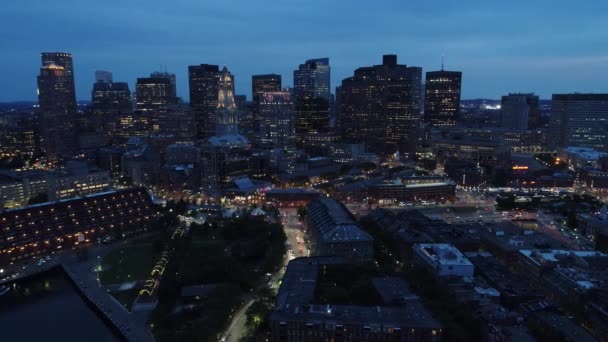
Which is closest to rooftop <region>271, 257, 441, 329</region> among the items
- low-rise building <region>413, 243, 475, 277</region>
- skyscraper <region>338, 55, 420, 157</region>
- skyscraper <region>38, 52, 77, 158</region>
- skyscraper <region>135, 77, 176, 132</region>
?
low-rise building <region>413, 243, 475, 277</region>

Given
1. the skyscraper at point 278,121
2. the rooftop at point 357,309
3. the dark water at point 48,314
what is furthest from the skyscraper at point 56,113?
the rooftop at point 357,309

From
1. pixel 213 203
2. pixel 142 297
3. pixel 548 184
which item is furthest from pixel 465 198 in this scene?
pixel 142 297

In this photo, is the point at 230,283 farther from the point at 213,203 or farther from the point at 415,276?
the point at 213,203

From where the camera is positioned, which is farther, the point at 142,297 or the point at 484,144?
the point at 484,144

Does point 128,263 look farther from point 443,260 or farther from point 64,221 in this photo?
point 443,260

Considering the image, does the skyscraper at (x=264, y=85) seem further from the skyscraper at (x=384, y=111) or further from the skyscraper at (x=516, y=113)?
the skyscraper at (x=516, y=113)

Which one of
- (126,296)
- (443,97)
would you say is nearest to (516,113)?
(443,97)
